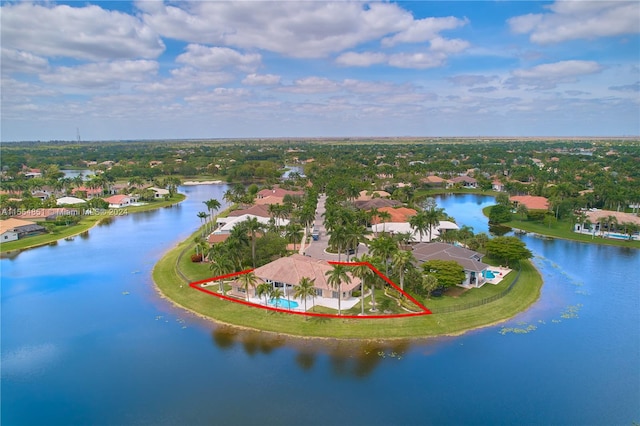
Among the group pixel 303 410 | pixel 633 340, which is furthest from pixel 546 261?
pixel 303 410

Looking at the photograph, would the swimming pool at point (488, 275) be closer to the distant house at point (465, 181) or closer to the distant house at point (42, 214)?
the distant house at point (42, 214)

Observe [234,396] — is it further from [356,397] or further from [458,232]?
[458,232]

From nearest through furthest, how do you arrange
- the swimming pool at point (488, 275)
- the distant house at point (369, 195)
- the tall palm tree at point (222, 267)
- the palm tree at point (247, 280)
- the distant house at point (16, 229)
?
the palm tree at point (247, 280) → the tall palm tree at point (222, 267) → the swimming pool at point (488, 275) → the distant house at point (16, 229) → the distant house at point (369, 195)

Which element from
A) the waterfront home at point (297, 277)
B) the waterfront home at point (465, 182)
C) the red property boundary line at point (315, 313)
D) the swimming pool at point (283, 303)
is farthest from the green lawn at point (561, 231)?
the swimming pool at point (283, 303)

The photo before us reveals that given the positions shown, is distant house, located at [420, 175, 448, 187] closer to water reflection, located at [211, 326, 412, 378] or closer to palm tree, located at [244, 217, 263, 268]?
palm tree, located at [244, 217, 263, 268]

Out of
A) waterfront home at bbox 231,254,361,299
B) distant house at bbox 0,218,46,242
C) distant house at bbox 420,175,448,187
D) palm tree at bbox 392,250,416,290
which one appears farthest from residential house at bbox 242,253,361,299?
distant house at bbox 420,175,448,187

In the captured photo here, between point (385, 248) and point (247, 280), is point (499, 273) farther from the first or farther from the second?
point (247, 280)

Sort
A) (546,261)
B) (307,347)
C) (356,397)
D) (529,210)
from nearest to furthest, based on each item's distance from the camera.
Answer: (356,397) → (307,347) → (546,261) → (529,210)
